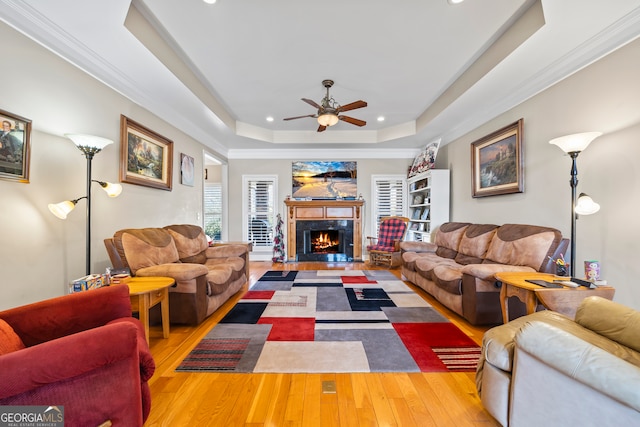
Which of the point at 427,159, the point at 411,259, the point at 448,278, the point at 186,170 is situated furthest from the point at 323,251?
the point at 448,278

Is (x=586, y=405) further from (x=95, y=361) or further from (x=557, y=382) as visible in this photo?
(x=95, y=361)

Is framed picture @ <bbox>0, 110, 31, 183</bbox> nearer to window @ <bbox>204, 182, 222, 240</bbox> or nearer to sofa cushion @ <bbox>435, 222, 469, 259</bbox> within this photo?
sofa cushion @ <bbox>435, 222, 469, 259</bbox>

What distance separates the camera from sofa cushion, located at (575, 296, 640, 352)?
1.31m

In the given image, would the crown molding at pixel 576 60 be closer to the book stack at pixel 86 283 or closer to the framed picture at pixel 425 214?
the framed picture at pixel 425 214

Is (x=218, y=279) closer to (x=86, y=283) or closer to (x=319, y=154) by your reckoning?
(x=86, y=283)

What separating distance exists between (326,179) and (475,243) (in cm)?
370

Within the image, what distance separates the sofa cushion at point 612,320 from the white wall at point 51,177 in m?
3.95

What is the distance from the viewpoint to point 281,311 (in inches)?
119

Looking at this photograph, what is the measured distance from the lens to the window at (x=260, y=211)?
6387mm

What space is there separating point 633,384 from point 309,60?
11.5 feet

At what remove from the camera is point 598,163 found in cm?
225

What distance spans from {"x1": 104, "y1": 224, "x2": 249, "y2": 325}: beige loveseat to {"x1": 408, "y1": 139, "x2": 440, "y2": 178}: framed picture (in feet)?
13.5

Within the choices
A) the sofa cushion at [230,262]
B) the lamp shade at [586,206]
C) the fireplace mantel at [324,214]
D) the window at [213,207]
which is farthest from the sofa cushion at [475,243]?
the window at [213,207]

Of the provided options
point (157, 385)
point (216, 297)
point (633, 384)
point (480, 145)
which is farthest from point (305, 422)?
point (480, 145)
